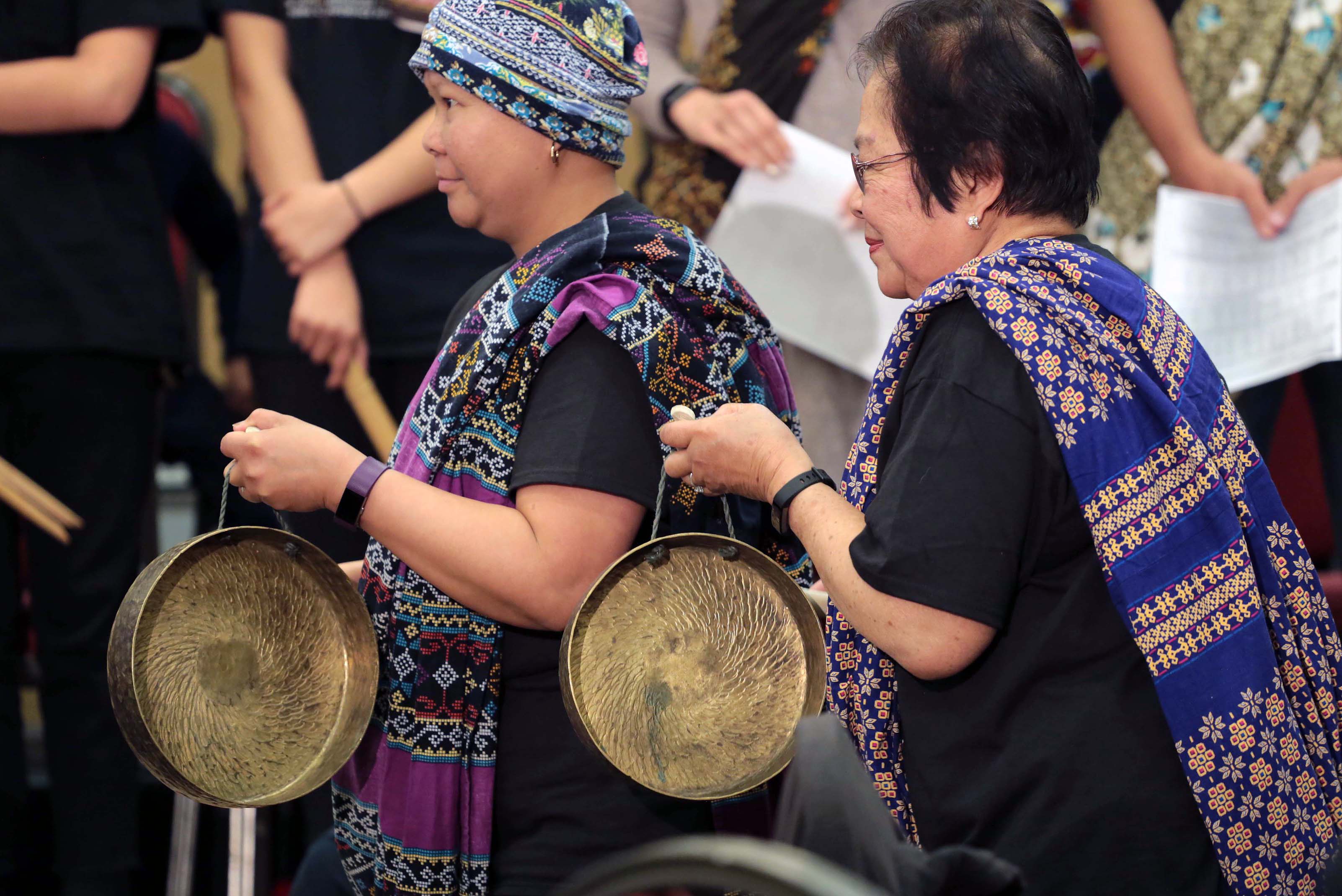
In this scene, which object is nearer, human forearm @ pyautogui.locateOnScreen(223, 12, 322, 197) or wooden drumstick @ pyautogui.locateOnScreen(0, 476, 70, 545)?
wooden drumstick @ pyautogui.locateOnScreen(0, 476, 70, 545)

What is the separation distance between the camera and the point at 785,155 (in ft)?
9.45

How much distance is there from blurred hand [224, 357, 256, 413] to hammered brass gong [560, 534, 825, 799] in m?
2.29

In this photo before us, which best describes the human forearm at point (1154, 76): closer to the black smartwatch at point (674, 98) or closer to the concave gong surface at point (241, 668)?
the black smartwatch at point (674, 98)

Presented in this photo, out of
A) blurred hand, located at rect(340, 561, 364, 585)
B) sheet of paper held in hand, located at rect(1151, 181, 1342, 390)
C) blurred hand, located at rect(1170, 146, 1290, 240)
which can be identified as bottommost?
blurred hand, located at rect(340, 561, 364, 585)

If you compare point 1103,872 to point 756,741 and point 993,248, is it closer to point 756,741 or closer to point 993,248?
point 756,741

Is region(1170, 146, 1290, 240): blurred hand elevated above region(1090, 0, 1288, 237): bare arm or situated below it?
below

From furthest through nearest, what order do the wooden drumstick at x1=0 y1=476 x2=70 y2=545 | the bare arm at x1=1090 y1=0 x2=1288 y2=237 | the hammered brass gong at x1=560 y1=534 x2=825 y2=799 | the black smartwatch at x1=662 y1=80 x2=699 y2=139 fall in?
the bare arm at x1=1090 y1=0 x2=1288 y2=237 → the black smartwatch at x1=662 y1=80 x2=699 y2=139 → the wooden drumstick at x1=0 y1=476 x2=70 y2=545 → the hammered brass gong at x1=560 y1=534 x2=825 y2=799

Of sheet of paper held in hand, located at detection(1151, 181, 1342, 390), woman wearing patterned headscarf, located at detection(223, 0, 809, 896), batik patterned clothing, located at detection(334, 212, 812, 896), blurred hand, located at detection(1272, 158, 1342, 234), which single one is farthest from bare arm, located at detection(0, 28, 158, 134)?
blurred hand, located at detection(1272, 158, 1342, 234)

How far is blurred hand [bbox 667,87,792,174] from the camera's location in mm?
2873

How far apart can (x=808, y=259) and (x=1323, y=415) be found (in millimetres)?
1128

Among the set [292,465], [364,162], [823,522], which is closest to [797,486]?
[823,522]

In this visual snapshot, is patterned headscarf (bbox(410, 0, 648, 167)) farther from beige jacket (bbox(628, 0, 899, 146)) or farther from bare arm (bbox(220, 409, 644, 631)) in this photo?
beige jacket (bbox(628, 0, 899, 146))

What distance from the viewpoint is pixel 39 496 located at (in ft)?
8.66

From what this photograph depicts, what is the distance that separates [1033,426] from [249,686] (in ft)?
3.18
